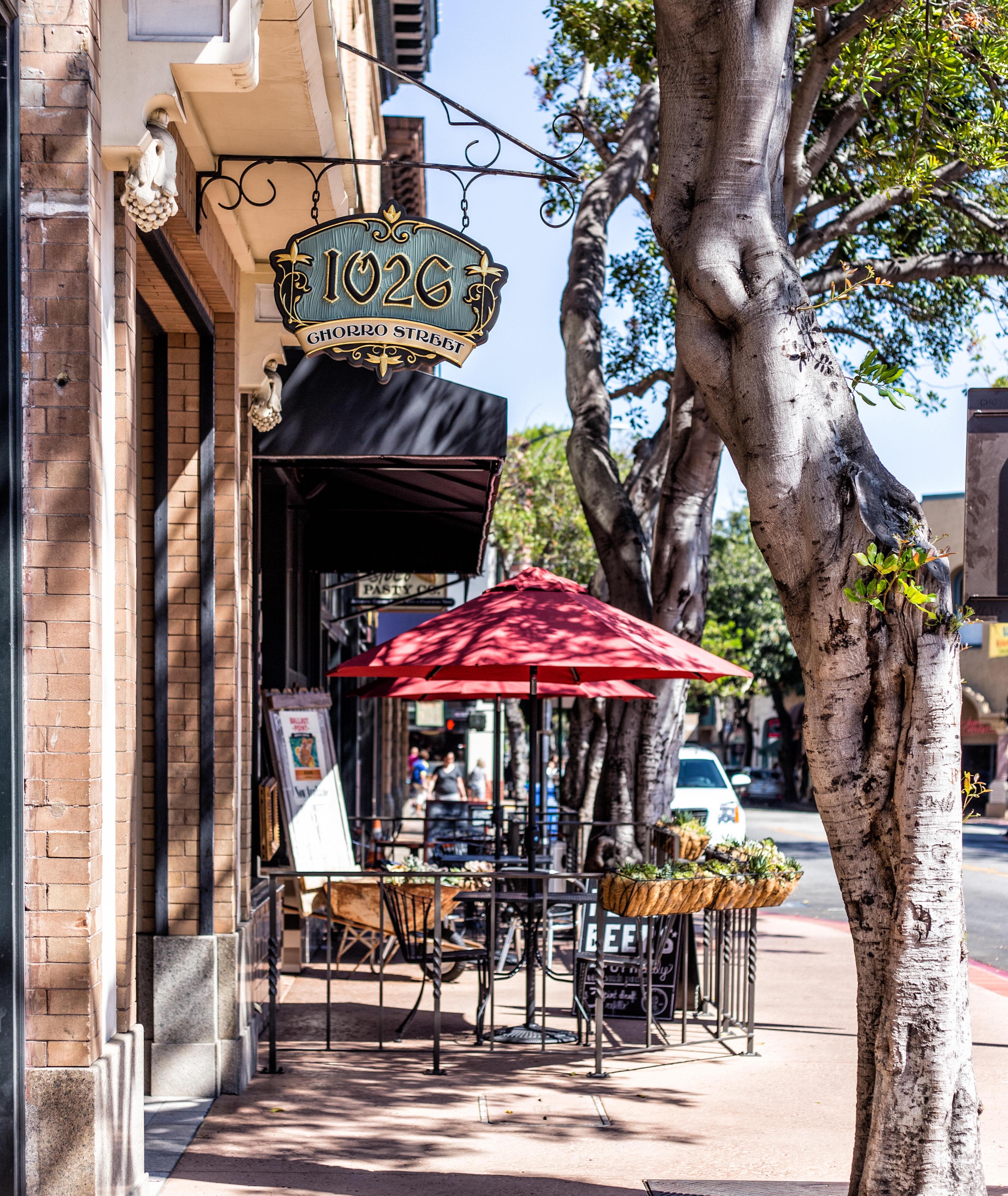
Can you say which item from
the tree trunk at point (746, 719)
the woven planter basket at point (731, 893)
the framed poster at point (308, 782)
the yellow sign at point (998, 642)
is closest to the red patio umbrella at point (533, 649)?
the woven planter basket at point (731, 893)

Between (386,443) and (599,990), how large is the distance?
3.50 meters

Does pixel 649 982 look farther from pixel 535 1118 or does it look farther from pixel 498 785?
pixel 498 785

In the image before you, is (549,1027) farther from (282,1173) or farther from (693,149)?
(693,149)

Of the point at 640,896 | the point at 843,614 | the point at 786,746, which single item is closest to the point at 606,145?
the point at 640,896

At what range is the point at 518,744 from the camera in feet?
101

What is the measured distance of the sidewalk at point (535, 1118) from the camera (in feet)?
18.3

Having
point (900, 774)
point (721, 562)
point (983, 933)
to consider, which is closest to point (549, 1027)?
point (900, 774)

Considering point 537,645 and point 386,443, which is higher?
point 386,443

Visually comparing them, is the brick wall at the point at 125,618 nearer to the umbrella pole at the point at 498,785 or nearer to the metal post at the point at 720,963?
the metal post at the point at 720,963

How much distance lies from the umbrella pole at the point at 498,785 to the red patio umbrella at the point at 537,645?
1.26 metres

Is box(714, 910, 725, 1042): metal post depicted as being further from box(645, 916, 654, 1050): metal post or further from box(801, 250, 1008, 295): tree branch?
box(801, 250, 1008, 295): tree branch

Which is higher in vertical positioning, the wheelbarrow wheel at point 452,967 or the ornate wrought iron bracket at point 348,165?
A: the ornate wrought iron bracket at point 348,165

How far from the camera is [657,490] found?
15867 millimetres

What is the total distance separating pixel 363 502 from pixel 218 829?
19.1ft
